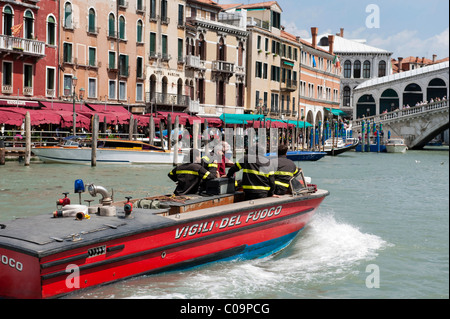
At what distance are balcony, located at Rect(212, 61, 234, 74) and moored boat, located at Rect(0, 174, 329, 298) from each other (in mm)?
30571

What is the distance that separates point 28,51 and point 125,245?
22445mm

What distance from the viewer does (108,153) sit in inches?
1011

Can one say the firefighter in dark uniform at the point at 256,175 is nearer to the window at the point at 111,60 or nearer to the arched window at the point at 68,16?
the arched window at the point at 68,16

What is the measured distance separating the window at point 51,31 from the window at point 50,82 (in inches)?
49.6

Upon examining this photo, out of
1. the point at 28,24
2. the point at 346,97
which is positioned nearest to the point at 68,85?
the point at 28,24

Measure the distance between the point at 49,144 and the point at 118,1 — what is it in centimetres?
942

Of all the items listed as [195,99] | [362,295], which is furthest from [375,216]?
[195,99]

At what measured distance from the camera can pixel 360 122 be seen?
5322 cm

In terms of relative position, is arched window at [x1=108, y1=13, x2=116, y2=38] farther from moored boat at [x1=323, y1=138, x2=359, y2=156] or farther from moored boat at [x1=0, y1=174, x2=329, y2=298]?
moored boat at [x1=0, y1=174, x2=329, y2=298]

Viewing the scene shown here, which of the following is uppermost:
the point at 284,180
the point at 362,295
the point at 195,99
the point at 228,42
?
the point at 228,42

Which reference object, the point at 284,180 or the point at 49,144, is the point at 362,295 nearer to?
the point at 284,180

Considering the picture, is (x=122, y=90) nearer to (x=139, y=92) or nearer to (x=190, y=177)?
(x=139, y=92)

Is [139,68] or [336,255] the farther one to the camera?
[139,68]

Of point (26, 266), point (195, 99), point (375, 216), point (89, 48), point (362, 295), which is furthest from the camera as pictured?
point (195, 99)
